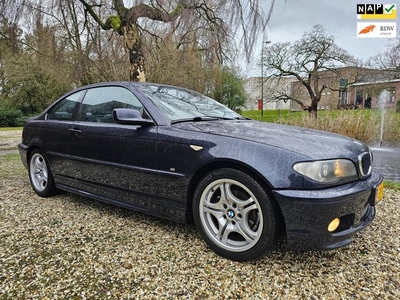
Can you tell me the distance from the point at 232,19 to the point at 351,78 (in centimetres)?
A: 1470

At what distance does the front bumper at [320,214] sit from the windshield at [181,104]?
116 centimetres

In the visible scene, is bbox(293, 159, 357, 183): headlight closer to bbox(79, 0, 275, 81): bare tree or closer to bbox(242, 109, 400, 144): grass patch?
bbox(79, 0, 275, 81): bare tree

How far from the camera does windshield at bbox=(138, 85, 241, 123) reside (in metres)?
2.59

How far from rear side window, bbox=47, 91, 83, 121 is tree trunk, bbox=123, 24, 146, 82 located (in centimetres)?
317

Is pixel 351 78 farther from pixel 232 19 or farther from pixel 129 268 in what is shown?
pixel 129 268

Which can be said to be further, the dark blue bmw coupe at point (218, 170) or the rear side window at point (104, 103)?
the rear side window at point (104, 103)

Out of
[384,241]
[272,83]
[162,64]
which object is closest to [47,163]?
[384,241]

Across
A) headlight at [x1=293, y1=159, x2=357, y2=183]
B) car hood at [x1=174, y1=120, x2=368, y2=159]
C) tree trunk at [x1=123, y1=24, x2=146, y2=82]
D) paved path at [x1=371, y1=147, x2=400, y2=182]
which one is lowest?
paved path at [x1=371, y1=147, x2=400, y2=182]

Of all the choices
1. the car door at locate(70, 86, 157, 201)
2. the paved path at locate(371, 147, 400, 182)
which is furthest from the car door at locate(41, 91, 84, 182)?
the paved path at locate(371, 147, 400, 182)

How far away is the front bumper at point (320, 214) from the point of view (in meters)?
1.78

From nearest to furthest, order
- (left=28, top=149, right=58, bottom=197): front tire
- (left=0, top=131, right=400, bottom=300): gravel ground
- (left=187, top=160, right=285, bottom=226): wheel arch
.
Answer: (left=0, top=131, right=400, bottom=300): gravel ground < (left=187, top=160, right=285, bottom=226): wheel arch < (left=28, top=149, right=58, bottom=197): front tire

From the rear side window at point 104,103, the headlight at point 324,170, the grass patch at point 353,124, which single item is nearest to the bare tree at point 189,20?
the rear side window at point 104,103

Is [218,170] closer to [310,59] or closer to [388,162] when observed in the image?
[388,162]

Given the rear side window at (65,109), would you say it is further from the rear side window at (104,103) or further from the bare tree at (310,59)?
the bare tree at (310,59)
